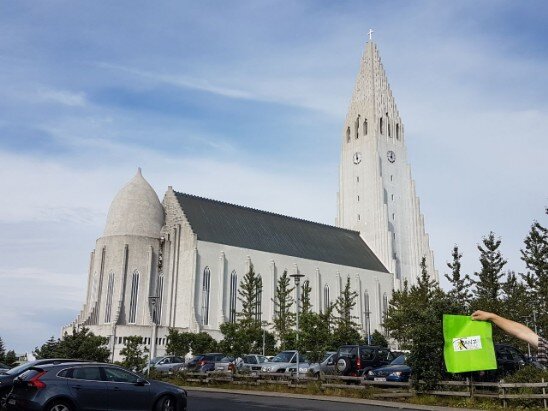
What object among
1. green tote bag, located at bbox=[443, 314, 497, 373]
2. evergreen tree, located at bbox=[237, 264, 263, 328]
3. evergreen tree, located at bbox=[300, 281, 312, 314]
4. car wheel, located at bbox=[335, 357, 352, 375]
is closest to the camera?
green tote bag, located at bbox=[443, 314, 497, 373]

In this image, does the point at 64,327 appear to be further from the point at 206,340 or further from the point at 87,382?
the point at 87,382

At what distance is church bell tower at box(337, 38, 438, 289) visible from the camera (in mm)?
97188

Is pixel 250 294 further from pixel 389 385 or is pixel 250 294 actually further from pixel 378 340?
pixel 389 385

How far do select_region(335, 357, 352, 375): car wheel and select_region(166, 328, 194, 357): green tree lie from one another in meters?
34.7

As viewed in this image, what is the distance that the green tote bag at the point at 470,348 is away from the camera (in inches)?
324

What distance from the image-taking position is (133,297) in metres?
70.1

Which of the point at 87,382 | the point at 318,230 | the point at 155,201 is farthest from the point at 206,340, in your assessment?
the point at 87,382

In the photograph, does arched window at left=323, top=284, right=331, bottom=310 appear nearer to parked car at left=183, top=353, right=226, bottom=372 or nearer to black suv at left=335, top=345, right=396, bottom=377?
parked car at left=183, top=353, right=226, bottom=372

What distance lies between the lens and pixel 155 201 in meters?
77.5

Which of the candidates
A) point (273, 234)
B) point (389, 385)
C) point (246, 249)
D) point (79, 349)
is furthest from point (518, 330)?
point (273, 234)

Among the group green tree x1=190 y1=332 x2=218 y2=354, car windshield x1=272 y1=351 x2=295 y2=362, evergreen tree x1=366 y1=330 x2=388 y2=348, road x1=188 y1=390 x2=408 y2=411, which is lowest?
road x1=188 y1=390 x2=408 y2=411

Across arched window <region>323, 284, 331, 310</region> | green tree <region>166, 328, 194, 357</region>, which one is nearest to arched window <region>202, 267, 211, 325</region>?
green tree <region>166, 328, 194, 357</region>

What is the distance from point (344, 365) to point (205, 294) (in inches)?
1744

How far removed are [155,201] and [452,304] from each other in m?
58.4
